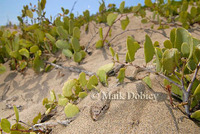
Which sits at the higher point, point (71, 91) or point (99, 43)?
point (99, 43)

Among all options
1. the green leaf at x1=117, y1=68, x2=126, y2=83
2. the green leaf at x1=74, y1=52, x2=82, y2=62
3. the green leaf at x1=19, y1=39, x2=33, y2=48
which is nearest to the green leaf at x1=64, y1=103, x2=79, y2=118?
the green leaf at x1=117, y1=68, x2=126, y2=83

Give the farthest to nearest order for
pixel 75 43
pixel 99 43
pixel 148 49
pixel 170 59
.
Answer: pixel 99 43, pixel 75 43, pixel 148 49, pixel 170 59

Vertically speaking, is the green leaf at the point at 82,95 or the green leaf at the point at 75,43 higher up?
the green leaf at the point at 75,43

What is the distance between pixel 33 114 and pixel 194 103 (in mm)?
939

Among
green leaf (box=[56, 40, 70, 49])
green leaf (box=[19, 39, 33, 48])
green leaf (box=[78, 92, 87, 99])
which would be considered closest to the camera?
green leaf (box=[78, 92, 87, 99])

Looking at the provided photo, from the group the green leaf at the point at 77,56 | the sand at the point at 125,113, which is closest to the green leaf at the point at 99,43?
the green leaf at the point at 77,56

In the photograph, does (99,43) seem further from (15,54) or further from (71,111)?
(71,111)

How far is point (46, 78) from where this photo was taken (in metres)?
1.47

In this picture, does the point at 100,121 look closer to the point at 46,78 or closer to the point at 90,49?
the point at 46,78

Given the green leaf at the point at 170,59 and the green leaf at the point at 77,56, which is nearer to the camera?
the green leaf at the point at 170,59

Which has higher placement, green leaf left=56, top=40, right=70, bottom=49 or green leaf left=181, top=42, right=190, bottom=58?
green leaf left=56, top=40, right=70, bottom=49

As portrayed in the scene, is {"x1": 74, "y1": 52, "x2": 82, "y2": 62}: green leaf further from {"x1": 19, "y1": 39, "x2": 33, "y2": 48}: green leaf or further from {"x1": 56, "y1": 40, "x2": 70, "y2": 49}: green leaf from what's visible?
{"x1": 19, "y1": 39, "x2": 33, "y2": 48}: green leaf

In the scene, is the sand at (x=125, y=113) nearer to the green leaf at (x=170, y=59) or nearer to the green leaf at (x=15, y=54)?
the green leaf at (x=170, y=59)

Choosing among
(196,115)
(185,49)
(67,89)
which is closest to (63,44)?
(67,89)
